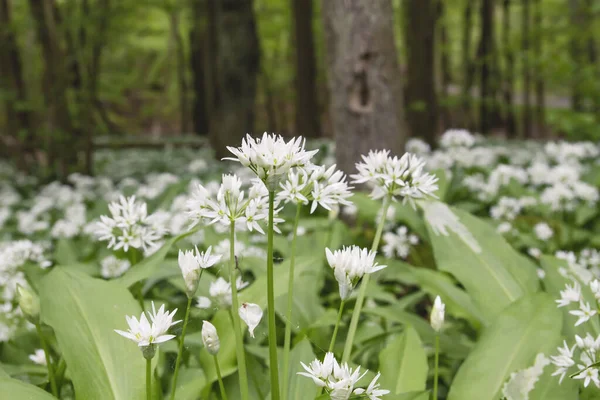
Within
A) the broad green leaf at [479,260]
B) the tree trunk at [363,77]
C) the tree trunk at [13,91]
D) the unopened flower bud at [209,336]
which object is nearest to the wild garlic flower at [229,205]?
the unopened flower bud at [209,336]

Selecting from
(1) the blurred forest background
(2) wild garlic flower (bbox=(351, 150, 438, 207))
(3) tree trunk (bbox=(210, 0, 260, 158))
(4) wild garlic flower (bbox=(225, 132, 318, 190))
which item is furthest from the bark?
(4) wild garlic flower (bbox=(225, 132, 318, 190))

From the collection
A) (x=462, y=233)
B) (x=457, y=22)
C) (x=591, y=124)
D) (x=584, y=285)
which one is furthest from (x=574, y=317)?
(x=457, y=22)

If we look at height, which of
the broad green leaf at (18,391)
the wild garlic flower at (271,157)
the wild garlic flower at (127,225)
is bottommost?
the broad green leaf at (18,391)

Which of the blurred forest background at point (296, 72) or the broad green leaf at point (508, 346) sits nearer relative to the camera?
the broad green leaf at point (508, 346)

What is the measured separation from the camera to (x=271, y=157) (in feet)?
3.08

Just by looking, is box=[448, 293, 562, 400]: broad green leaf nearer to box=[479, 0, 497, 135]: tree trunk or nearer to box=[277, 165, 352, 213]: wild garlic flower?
box=[277, 165, 352, 213]: wild garlic flower

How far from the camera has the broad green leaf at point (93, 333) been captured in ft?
4.25

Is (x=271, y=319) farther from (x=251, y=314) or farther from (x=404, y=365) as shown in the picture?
(x=404, y=365)

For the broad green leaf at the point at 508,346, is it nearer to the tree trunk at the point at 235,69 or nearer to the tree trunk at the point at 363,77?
the tree trunk at the point at 363,77

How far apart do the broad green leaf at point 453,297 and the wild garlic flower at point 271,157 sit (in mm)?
1187

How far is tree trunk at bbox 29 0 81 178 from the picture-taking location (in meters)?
5.93

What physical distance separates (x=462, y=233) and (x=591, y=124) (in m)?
4.32

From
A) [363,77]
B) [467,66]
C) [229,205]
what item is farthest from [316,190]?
[467,66]

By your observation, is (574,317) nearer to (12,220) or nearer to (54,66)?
(12,220)
